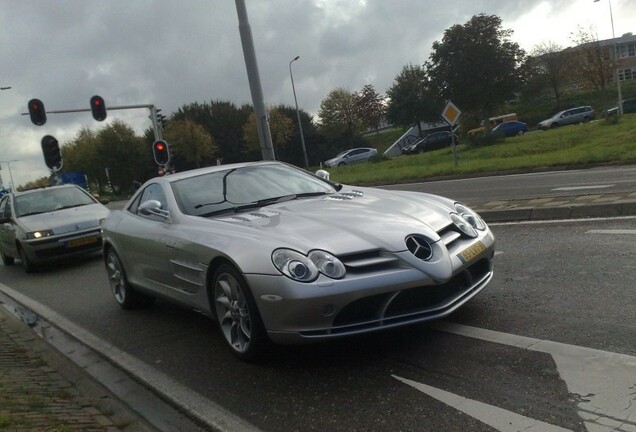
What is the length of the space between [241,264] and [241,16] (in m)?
10.7

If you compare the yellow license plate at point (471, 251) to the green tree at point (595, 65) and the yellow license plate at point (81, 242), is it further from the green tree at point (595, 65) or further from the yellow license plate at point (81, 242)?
the green tree at point (595, 65)

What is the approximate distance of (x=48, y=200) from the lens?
468 inches

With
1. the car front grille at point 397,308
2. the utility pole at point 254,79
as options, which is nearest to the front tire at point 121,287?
the car front grille at point 397,308

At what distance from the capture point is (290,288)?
3.66 meters

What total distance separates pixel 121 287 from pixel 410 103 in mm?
57882

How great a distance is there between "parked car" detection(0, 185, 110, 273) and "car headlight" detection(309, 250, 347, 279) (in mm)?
8126

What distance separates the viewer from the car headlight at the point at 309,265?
145 inches

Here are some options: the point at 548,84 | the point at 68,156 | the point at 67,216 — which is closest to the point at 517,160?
the point at 67,216

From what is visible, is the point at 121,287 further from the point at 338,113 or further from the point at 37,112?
the point at 338,113

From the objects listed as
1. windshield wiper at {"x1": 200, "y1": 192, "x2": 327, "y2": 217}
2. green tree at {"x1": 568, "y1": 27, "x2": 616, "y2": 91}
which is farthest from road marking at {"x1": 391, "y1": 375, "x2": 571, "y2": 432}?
green tree at {"x1": 568, "y1": 27, "x2": 616, "y2": 91}

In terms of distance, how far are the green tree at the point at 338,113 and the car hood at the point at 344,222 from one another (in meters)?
61.3

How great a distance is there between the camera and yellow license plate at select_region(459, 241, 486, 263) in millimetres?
4125

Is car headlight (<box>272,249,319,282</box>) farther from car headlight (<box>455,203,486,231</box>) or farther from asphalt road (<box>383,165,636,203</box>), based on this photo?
asphalt road (<box>383,165,636,203</box>)

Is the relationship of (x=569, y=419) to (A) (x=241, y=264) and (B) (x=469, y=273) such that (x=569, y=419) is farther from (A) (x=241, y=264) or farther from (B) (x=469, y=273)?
(A) (x=241, y=264)
